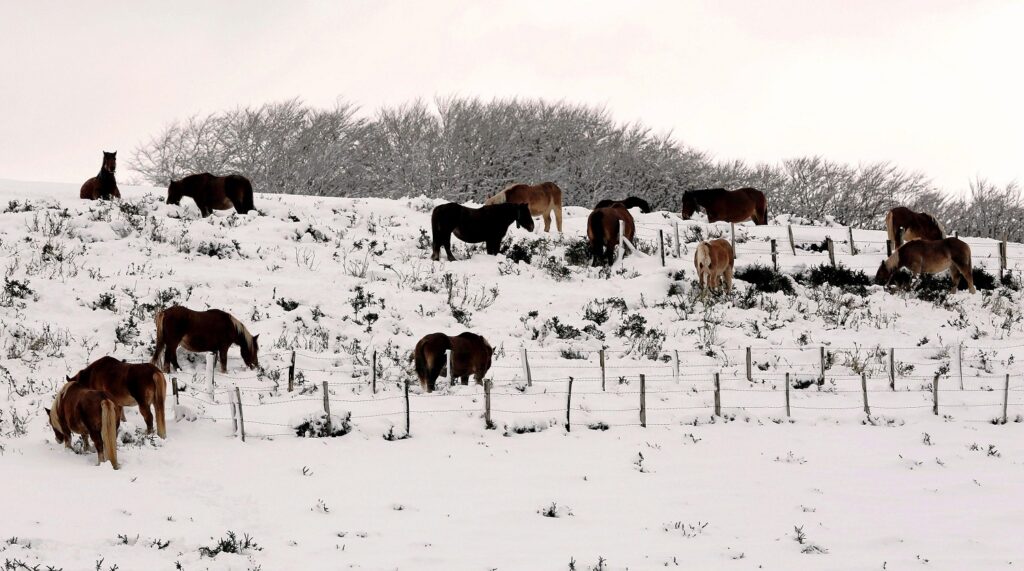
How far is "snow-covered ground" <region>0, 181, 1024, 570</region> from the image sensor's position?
7766 millimetres

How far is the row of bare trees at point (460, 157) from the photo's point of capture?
4091 cm

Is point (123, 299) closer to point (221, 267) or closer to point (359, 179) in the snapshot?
point (221, 267)

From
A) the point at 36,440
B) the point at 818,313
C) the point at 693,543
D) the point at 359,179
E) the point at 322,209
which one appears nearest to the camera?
the point at 693,543

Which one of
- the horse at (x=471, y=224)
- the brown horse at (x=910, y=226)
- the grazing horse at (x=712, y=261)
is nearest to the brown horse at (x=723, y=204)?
the brown horse at (x=910, y=226)

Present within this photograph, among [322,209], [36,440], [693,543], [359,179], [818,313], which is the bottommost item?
[693,543]

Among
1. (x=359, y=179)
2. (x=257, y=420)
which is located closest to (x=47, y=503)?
(x=257, y=420)

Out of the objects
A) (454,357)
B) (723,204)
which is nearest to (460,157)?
(723,204)

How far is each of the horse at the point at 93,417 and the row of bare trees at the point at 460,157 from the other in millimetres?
30066

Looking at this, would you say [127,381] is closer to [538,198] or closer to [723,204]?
[538,198]

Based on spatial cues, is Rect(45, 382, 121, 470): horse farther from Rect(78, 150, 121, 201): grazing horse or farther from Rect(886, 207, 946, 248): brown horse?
Rect(886, 207, 946, 248): brown horse

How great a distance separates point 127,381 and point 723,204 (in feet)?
60.1

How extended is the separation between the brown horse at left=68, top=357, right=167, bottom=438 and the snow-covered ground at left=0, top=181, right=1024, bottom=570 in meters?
0.52

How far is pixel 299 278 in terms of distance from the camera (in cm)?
1766

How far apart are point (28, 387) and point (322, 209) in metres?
12.2
